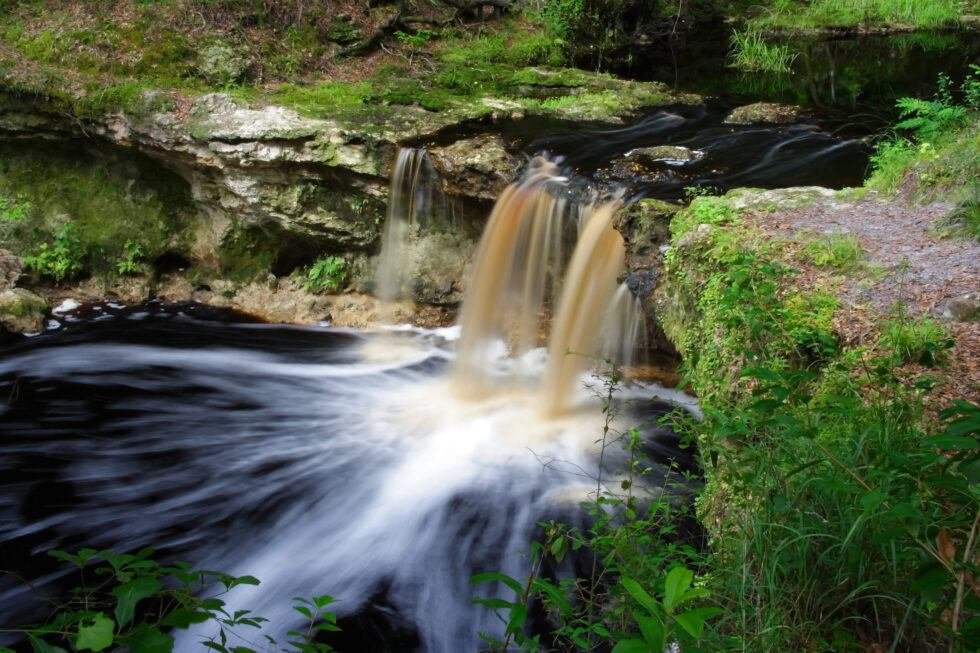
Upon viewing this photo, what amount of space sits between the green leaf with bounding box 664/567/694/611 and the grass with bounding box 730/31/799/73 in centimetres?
1276

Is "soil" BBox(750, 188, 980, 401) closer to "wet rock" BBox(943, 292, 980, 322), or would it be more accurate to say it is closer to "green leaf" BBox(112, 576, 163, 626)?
"wet rock" BBox(943, 292, 980, 322)

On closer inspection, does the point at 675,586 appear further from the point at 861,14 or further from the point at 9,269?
the point at 861,14

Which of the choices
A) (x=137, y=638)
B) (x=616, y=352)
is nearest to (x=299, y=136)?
(x=616, y=352)

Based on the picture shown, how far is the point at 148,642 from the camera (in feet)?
4.63

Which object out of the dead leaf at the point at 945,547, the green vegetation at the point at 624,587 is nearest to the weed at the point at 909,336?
the green vegetation at the point at 624,587

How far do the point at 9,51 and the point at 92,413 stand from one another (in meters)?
5.37

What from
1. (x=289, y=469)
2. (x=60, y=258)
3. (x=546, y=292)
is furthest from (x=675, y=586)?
(x=60, y=258)

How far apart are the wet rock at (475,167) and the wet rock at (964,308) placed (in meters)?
4.32

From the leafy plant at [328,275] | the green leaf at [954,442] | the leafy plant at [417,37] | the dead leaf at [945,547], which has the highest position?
the leafy plant at [417,37]

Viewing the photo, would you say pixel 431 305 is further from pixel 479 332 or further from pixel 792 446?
pixel 792 446

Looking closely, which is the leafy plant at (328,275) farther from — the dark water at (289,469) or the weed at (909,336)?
the weed at (909,336)

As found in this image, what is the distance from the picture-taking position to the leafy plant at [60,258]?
8219mm

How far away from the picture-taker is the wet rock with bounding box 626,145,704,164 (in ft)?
23.1

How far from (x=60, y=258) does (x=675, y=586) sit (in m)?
8.89
